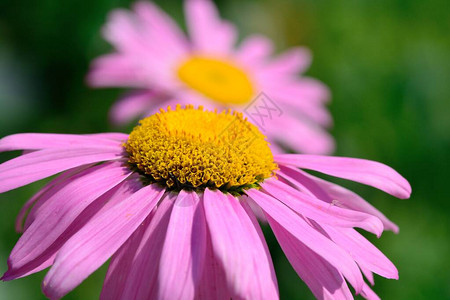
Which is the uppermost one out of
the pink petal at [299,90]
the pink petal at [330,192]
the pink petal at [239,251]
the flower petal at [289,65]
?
the flower petal at [289,65]

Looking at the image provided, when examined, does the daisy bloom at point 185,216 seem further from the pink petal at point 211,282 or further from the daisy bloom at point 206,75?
the daisy bloom at point 206,75

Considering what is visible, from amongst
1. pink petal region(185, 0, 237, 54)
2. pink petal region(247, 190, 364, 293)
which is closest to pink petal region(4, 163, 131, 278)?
pink petal region(247, 190, 364, 293)

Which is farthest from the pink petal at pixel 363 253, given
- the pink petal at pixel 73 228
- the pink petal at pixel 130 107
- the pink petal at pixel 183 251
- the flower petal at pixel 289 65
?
the flower petal at pixel 289 65

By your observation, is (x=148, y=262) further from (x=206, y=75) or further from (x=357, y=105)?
(x=357, y=105)

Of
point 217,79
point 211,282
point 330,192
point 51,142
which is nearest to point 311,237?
point 211,282

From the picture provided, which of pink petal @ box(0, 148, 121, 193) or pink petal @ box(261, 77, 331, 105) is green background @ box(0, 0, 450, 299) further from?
pink petal @ box(0, 148, 121, 193)

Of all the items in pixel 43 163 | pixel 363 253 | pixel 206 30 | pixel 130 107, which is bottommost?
pixel 130 107

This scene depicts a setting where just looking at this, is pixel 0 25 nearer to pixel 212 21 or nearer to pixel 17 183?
pixel 212 21

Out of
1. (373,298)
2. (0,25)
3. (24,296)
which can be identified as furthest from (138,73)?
(373,298)
